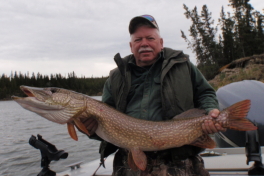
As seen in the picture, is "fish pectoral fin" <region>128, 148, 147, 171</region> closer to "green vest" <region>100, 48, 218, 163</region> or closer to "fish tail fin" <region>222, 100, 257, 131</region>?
"green vest" <region>100, 48, 218, 163</region>

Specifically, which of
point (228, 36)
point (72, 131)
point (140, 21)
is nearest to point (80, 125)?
point (72, 131)

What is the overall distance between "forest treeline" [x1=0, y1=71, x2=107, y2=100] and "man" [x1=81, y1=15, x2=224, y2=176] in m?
62.0

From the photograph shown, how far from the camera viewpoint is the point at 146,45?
8.76 feet

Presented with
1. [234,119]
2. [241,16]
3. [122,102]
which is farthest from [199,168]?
[241,16]

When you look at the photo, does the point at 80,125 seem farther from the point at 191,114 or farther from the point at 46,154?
the point at 191,114

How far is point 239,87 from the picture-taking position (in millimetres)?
4277

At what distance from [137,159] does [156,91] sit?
2.43 feet

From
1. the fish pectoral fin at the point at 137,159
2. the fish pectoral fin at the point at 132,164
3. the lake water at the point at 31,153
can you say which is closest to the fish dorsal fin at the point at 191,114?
the fish pectoral fin at the point at 137,159

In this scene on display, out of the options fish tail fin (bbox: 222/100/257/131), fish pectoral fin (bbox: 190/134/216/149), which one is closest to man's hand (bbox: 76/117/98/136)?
fish pectoral fin (bbox: 190/134/216/149)

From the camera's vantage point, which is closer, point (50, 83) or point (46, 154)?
point (46, 154)

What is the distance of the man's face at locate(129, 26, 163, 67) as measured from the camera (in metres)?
2.68

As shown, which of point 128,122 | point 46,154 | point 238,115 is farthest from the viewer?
point 46,154

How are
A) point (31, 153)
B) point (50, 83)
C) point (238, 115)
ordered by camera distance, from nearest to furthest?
point (238, 115) → point (31, 153) → point (50, 83)

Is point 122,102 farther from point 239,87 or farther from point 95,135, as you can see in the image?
point 239,87
